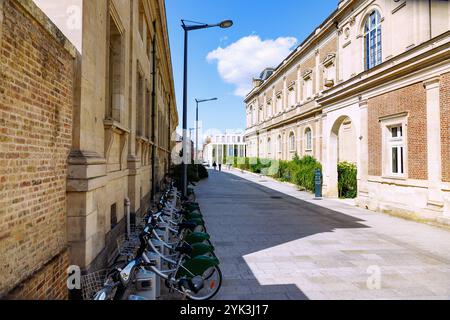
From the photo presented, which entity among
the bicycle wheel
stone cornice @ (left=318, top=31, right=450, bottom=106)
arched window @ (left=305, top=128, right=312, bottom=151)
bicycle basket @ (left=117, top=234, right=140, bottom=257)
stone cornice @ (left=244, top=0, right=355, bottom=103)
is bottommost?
the bicycle wheel

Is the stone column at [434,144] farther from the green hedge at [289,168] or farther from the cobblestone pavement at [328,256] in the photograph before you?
the green hedge at [289,168]

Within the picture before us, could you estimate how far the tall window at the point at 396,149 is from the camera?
35.6ft

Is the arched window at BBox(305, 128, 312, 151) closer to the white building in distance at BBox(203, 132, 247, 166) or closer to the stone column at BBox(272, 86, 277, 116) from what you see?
the stone column at BBox(272, 86, 277, 116)

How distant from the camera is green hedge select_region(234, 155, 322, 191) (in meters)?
19.0

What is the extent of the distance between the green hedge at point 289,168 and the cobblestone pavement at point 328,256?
27.3ft

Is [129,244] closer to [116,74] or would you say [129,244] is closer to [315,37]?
[116,74]

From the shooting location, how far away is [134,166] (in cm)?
761

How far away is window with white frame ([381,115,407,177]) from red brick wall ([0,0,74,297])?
35.1ft

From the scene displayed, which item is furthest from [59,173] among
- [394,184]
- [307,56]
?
[307,56]

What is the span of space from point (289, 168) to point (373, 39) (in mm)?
13642

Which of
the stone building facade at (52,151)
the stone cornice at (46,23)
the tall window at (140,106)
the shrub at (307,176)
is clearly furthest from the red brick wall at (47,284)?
the shrub at (307,176)

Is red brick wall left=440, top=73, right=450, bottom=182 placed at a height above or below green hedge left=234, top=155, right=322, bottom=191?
above

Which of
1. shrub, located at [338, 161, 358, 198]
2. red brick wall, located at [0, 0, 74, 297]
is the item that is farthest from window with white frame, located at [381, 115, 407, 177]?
red brick wall, located at [0, 0, 74, 297]
